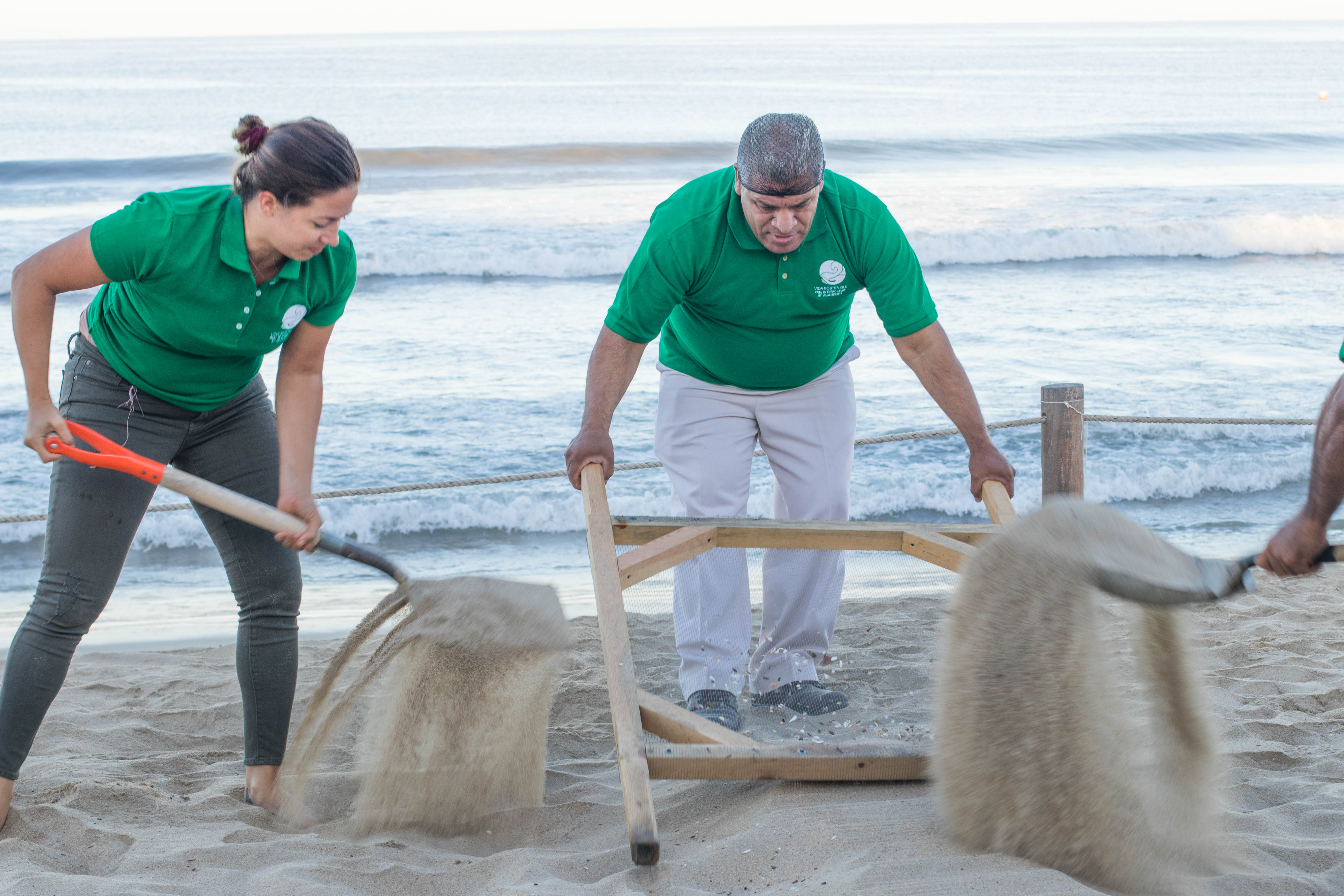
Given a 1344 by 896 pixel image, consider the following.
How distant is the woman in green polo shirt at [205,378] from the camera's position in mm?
2330

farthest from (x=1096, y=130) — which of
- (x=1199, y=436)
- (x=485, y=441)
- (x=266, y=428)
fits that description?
(x=266, y=428)

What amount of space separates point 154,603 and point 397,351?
5.29 meters

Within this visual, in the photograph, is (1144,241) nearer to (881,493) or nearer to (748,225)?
(881,493)

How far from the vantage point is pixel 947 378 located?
124 inches

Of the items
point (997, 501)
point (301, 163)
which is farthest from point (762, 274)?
point (301, 163)

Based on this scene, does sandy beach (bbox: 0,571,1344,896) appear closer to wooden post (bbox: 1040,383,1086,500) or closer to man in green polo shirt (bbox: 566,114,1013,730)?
man in green polo shirt (bbox: 566,114,1013,730)

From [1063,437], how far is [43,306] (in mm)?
3591

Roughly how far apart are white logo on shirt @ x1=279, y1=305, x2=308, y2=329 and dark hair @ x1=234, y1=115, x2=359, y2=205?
0.29 meters

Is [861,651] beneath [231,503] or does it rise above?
beneath

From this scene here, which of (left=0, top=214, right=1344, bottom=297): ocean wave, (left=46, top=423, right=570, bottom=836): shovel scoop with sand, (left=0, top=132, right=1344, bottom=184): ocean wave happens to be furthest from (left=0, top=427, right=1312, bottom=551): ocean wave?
(left=0, top=132, right=1344, bottom=184): ocean wave

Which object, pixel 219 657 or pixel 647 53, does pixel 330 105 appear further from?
pixel 647 53

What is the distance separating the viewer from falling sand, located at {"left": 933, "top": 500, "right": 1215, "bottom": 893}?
2.08m

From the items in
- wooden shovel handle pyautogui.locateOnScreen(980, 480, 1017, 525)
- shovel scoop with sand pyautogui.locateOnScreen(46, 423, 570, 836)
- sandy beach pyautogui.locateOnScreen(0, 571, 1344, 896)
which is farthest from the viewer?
wooden shovel handle pyautogui.locateOnScreen(980, 480, 1017, 525)

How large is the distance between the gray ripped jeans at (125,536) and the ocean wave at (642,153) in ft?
61.1
